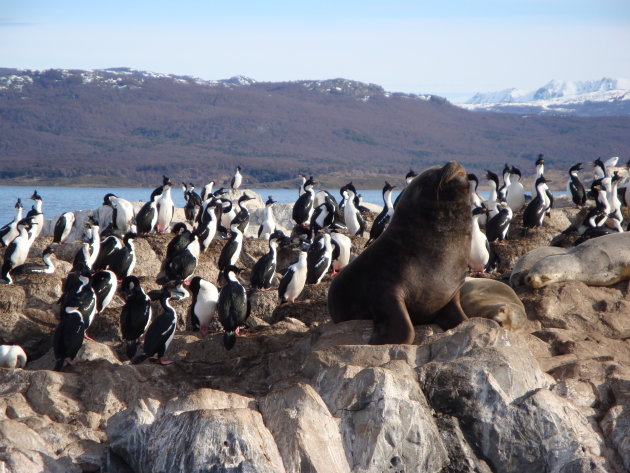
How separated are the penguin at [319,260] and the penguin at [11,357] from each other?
492 centimetres

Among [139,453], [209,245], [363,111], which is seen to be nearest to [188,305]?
[209,245]

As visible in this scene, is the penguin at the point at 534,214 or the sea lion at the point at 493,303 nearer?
the sea lion at the point at 493,303

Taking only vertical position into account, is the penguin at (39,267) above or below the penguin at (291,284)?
below

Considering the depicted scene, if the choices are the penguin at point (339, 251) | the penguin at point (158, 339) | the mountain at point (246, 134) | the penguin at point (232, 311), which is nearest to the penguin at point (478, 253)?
the penguin at point (339, 251)

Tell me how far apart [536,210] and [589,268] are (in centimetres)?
628

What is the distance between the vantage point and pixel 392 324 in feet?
21.9

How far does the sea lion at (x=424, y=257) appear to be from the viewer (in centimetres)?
701

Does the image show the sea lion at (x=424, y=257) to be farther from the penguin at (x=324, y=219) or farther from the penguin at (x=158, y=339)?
the penguin at (x=324, y=219)

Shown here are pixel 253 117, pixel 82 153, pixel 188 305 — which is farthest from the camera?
pixel 253 117

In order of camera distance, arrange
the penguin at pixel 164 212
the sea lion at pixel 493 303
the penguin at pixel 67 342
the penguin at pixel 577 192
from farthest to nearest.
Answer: the penguin at pixel 577 192 < the penguin at pixel 164 212 < the penguin at pixel 67 342 < the sea lion at pixel 493 303

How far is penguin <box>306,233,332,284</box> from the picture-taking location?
42.9ft

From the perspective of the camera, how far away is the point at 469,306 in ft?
26.6

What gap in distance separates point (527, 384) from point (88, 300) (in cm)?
547

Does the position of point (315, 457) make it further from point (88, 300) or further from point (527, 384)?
point (88, 300)
